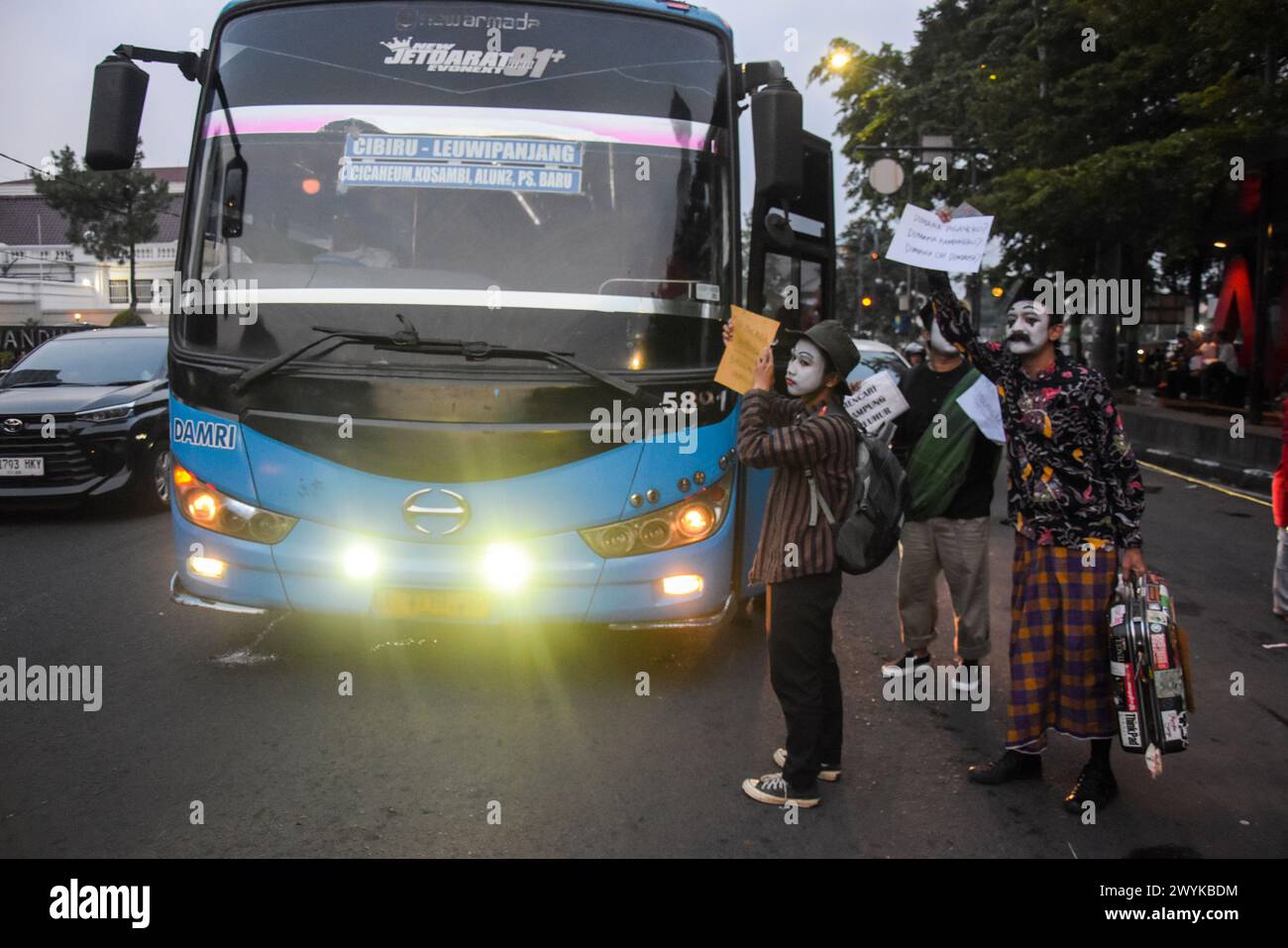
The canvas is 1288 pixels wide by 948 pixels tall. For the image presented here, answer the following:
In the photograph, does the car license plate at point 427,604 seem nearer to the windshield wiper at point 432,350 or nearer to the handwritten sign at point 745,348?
the windshield wiper at point 432,350

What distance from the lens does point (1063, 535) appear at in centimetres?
406

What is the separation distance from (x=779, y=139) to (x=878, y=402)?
1.24 m

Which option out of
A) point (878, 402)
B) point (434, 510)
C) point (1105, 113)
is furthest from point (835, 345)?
point (1105, 113)

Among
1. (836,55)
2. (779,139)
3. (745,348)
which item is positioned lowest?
(745,348)

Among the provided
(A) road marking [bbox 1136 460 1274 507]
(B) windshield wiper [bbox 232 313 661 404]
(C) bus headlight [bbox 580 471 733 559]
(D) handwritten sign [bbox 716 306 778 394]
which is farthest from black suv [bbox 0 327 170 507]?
(A) road marking [bbox 1136 460 1274 507]

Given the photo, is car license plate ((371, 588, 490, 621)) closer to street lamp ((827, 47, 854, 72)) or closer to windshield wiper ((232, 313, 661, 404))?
windshield wiper ((232, 313, 661, 404))

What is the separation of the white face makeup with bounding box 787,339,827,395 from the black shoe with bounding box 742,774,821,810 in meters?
1.40

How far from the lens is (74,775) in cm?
422

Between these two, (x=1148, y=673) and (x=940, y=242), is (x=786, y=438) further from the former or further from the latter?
(x=1148, y=673)

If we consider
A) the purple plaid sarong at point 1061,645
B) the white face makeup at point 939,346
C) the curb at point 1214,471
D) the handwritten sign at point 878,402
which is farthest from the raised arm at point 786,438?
the curb at point 1214,471

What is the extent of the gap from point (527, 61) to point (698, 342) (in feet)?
4.81

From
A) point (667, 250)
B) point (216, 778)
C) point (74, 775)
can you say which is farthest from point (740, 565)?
point (74, 775)
